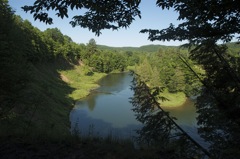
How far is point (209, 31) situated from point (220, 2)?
104cm

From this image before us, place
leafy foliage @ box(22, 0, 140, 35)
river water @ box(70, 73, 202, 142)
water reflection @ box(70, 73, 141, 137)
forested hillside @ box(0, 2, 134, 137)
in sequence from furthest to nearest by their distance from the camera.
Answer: river water @ box(70, 73, 202, 142) < water reflection @ box(70, 73, 141, 137) < forested hillside @ box(0, 2, 134, 137) < leafy foliage @ box(22, 0, 140, 35)

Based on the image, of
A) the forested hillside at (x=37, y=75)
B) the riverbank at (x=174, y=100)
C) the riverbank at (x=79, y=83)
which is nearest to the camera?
the forested hillside at (x=37, y=75)

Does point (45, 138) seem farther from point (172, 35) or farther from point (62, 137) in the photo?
point (172, 35)

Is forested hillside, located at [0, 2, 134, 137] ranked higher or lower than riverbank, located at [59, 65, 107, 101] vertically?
higher

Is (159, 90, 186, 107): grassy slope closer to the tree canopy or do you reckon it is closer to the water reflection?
the water reflection

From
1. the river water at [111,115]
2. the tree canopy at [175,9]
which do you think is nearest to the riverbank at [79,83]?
the river water at [111,115]

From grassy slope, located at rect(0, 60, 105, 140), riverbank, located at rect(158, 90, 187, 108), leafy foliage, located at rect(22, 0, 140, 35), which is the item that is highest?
leafy foliage, located at rect(22, 0, 140, 35)

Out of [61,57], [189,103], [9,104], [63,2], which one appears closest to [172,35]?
[63,2]

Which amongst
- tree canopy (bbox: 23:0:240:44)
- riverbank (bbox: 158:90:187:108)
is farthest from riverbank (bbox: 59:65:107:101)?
tree canopy (bbox: 23:0:240:44)

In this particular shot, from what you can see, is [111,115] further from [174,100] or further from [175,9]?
[175,9]

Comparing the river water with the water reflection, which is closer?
the water reflection

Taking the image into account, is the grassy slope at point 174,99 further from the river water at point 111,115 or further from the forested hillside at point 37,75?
the forested hillside at point 37,75

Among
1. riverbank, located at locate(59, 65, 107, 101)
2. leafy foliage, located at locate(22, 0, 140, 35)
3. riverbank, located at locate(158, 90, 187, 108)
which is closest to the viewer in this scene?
leafy foliage, located at locate(22, 0, 140, 35)

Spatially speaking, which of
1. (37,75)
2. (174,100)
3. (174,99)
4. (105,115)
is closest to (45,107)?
(105,115)
